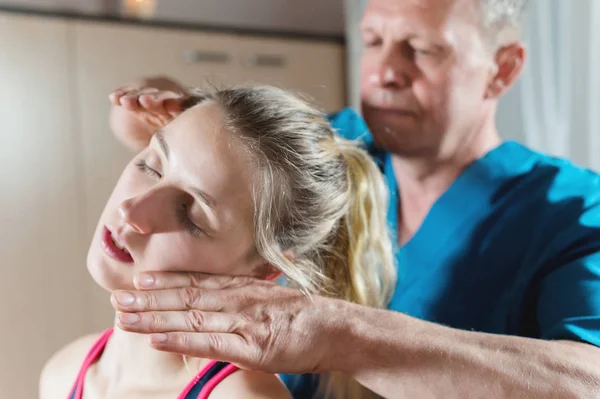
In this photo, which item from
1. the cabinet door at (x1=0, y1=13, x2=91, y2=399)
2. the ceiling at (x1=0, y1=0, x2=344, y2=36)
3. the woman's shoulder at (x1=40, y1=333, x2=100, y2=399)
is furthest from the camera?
the ceiling at (x1=0, y1=0, x2=344, y2=36)

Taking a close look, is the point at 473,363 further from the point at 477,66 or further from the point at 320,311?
the point at 477,66

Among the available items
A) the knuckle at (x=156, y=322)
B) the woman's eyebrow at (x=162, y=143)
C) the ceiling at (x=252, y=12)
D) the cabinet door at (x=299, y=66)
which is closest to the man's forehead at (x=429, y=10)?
the woman's eyebrow at (x=162, y=143)

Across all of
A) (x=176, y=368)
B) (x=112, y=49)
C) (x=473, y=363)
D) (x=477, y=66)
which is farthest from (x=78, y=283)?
(x=473, y=363)

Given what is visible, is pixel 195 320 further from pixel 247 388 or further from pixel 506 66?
pixel 506 66

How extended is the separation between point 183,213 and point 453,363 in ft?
1.28

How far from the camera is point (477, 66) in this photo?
1267mm

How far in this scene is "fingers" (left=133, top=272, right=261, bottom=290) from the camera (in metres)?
0.82

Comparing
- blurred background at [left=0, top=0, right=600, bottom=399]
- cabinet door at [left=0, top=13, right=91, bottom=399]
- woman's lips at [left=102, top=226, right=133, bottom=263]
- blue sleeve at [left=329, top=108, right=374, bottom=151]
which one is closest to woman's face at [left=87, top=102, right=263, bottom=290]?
woman's lips at [left=102, top=226, right=133, bottom=263]

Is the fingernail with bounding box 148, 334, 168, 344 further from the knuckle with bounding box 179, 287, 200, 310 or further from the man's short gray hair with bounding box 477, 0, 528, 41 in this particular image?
the man's short gray hair with bounding box 477, 0, 528, 41

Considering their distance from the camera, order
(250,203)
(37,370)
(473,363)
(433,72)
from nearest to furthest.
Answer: (473,363), (250,203), (433,72), (37,370)

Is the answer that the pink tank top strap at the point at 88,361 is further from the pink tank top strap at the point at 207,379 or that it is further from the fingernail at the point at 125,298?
the fingernail at the point at 125,298

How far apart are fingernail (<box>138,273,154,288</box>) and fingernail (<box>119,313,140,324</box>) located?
5cm

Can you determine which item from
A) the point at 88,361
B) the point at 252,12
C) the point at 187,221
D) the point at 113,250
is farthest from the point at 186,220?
the point at 252,12

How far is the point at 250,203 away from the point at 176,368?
0.27 metres
